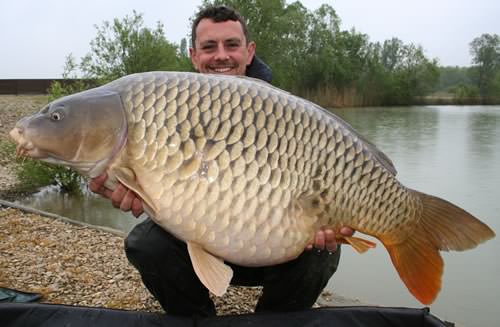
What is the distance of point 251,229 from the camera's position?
111 cm

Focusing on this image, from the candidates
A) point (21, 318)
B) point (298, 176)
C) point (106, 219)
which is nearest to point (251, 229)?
point (298, 176)

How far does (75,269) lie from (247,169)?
1.38 metres

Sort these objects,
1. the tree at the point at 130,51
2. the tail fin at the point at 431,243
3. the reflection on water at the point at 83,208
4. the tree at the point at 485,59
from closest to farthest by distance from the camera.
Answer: the tail fin at the point at 431,243, the reflection on water at the point at 83,208, the tree at the point at 130,51, the tree at the point at 485,59

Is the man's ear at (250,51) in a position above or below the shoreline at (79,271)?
above

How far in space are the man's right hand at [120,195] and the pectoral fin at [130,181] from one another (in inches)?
2.4

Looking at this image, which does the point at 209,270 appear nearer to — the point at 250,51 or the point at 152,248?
the point at 152,248

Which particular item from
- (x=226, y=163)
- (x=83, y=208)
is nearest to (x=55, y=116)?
(x=226, y=163)

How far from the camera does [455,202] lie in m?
4.01

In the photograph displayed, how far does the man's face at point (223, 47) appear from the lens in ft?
6.41

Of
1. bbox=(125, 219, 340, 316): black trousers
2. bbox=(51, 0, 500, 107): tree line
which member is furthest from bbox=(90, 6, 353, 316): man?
bbox=(51, 0, 500, 107): tree line

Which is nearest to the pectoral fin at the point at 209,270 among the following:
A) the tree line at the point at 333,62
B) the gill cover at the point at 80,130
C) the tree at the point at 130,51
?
the gill cover at the point at 80,130

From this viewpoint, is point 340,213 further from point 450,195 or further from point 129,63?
point 129,63

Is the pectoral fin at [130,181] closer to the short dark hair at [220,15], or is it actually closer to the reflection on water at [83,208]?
the short dark hair at [220,15]

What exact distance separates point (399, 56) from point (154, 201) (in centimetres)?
2805
